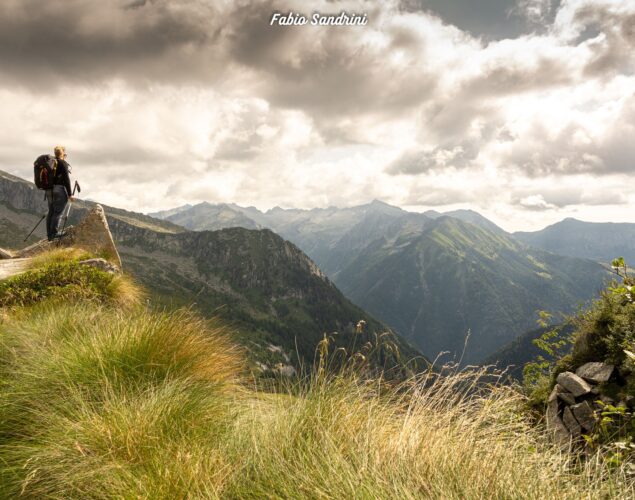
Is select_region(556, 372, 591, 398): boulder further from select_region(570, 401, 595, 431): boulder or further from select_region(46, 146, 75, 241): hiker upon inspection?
select_region(46, 146, 75, 241): hiker

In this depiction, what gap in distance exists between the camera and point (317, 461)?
10.8ft

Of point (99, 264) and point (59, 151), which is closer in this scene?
point (99, 264)

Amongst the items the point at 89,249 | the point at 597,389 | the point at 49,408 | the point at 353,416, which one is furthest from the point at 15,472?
the point at 89,249

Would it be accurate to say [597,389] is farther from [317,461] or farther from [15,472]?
[15,472]

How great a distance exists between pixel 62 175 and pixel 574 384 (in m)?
20.2

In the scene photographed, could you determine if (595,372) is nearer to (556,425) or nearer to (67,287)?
(556,425)

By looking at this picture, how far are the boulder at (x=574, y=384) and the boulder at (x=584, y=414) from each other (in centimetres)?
30

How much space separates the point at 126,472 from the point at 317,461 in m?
1.62

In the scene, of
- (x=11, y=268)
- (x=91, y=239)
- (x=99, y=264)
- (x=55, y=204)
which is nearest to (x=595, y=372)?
(x=99, y=264)

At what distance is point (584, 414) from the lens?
6199 millimetres

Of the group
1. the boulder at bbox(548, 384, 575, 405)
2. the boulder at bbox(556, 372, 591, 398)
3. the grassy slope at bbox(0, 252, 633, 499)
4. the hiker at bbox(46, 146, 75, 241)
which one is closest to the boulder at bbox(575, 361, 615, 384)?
the boulder at bbox(556, 372, 591, 398)

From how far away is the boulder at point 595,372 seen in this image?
21.3ft

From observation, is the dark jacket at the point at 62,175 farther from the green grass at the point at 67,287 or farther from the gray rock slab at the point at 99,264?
the green grass at the point at 67,287

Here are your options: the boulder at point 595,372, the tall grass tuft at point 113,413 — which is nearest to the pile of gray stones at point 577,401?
the boulder at point 595,372
